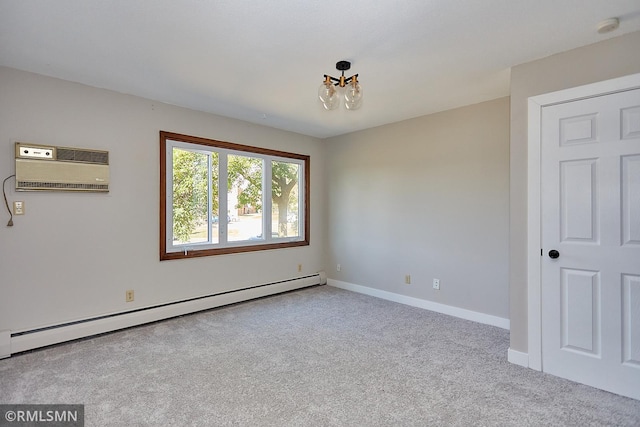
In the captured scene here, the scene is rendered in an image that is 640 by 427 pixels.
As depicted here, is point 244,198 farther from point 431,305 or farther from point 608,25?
point 608,25

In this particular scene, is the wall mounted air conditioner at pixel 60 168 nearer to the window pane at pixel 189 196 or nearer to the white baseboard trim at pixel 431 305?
the window pane at pixel 189 196

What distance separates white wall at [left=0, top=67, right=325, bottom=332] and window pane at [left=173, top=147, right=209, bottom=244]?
0.25 metres

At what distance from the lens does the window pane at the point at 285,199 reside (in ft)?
16.0

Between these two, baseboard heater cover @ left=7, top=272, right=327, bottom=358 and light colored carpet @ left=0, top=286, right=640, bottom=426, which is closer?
light colored carpet @ left=0, top=286, right=640, bottom=426

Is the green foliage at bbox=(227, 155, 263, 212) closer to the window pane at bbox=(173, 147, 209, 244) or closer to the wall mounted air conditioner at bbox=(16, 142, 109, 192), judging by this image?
the window pane at bbox=(173, 147, 209, 244)

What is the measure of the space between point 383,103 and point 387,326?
8.04 ft

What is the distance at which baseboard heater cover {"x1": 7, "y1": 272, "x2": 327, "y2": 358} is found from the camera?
9.23ft

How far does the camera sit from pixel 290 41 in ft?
7.57

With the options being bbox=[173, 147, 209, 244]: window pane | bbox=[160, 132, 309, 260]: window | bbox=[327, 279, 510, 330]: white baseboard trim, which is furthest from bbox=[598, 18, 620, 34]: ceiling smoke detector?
bbox=[173, 147, 209, 244]: window pane

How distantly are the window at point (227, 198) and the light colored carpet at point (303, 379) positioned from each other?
3.53 ft

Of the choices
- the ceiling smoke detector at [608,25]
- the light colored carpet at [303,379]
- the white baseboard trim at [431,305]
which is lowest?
the light colored carpet at [303,379]

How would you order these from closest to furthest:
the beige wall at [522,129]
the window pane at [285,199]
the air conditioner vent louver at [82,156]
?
the beige wall at [522,129]
the air conditioner vent louver at [82,156]
the window pane at [285,199]

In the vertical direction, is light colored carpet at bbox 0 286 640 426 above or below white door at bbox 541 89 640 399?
below

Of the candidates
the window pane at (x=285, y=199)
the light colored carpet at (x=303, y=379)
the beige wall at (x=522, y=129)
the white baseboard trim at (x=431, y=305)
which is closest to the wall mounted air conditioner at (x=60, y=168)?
A: the light colored carpet at (x=303, y=379)
